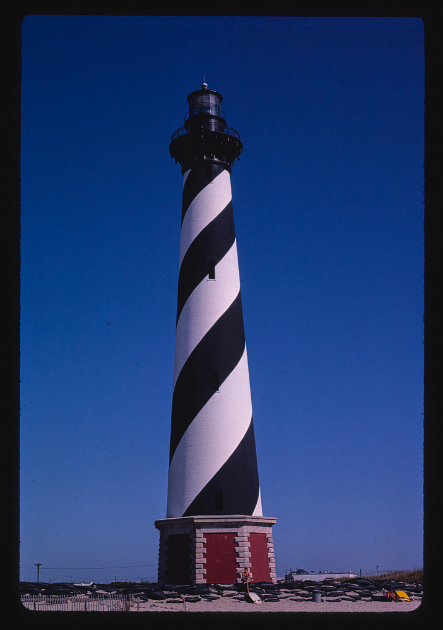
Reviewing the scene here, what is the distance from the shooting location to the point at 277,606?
1157 cm

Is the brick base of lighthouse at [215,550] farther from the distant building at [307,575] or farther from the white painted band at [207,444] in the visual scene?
the distant building at [307,575]

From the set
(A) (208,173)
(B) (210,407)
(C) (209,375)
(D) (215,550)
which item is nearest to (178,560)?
(D) (215,550)

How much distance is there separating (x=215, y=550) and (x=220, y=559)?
0.81 feet

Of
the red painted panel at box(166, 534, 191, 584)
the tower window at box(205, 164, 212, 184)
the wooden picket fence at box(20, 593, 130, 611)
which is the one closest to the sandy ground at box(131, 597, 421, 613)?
the wooden picket fence at box(20, 593, 130, 611)

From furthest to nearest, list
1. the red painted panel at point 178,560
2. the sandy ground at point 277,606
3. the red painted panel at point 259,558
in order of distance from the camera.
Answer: the red painted panel at point 259,558 < the red painted panel at point 178,560 < the sandy ground at point 277,606

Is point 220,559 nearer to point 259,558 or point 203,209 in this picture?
point 259,558

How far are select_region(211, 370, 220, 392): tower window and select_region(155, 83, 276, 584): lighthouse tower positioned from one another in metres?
0.03

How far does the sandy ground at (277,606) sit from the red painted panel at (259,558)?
169 inches

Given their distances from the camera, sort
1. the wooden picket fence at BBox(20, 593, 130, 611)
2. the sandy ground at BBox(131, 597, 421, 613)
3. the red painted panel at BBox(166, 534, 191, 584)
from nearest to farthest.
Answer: the wooden picket fence at BBox(20, 593, 130, 611) < the sandy ground at BBox(131, 597, 421, 613) < the red painted panel at BBox(166, 534, 191, 584)

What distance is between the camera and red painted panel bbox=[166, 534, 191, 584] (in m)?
16.6

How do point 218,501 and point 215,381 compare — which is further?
point 215,381

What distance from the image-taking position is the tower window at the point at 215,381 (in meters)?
17.9

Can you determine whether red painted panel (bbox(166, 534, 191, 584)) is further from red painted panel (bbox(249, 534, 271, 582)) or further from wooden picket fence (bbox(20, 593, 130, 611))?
wooden picket fence (bbox(20, 593, 130, 611))

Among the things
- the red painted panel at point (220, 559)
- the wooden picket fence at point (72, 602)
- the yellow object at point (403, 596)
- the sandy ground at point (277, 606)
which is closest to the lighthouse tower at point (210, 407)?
the red painted panel at point (220, 559)
